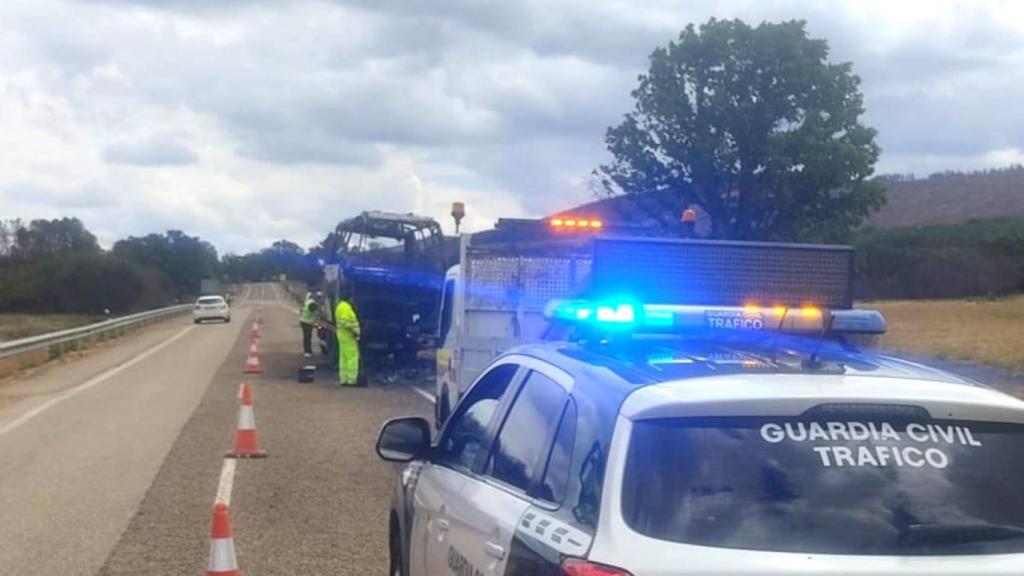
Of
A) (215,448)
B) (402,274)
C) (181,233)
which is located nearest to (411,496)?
(215,448)

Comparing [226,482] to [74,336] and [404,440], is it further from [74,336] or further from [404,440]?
[74,336]

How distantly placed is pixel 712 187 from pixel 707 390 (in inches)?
992

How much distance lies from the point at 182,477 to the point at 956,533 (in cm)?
1001

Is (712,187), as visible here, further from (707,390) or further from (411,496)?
(707,390)

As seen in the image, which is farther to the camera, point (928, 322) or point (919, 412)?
point (928, 322)

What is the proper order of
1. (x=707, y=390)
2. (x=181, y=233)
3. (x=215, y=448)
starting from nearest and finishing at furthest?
1. (x=707, y=390)
2. (x=215, y=448)
3. (x=181, y=233)

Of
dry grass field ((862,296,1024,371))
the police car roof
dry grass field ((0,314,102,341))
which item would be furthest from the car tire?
dry grass field ((0,314,102,341))

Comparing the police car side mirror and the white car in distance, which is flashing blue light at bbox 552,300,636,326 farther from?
the white car in distance

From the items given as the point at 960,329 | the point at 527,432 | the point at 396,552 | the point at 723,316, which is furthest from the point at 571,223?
the point at 960,329

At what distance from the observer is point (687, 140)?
28578 millimetres

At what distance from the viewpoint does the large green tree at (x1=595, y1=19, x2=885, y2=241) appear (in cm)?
2798

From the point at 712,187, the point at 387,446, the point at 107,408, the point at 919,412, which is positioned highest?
the point at 712,187

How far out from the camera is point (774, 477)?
3750 millimetres

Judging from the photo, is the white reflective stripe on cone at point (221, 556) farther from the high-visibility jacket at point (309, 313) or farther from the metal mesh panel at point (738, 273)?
the high-visibility jacket at point (309, 313)
